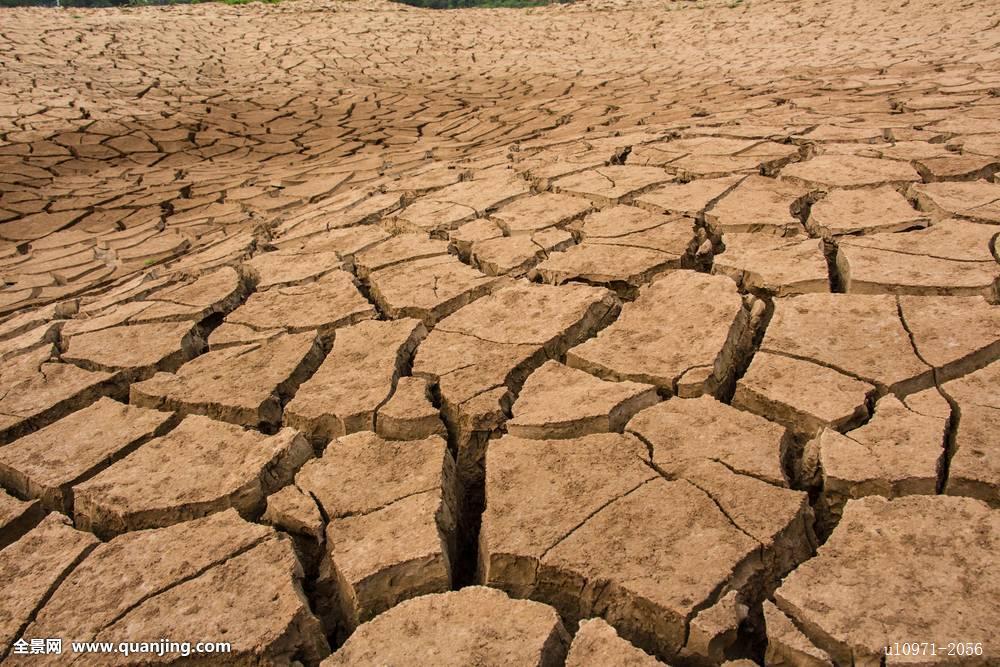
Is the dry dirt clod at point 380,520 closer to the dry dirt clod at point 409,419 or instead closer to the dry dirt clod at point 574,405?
the dry dirt clod at point 409,419

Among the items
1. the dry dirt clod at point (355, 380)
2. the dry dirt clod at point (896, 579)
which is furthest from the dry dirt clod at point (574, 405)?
the dry dirt clod at point (896, 579)

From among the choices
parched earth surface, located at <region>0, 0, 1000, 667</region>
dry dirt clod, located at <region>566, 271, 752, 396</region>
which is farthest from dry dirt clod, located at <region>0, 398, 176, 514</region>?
dry dirt clod, located at <region>566, 271, 752, 396</region>

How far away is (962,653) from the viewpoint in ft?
2.93

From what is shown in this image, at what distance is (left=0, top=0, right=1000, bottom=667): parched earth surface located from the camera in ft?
3.50

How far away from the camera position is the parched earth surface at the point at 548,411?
107cm

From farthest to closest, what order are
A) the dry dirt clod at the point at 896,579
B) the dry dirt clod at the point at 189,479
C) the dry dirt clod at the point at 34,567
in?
the dry dirt clod at the point at 189,479
the dry dirt clod at the point at 34,567
the dry dirt clod at the point at 896,579

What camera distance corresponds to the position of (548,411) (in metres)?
1.49

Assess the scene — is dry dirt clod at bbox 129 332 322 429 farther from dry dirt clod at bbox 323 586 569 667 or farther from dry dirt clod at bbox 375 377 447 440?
dry dirt clod at bbox 323 586 569 667

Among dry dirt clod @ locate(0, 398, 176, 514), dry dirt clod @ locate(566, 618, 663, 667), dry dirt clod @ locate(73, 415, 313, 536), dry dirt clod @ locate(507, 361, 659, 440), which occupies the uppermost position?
dry dirt clod @ locate(507, 361, 659, 440)

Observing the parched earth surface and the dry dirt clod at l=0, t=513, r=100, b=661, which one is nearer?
the parched earth surface

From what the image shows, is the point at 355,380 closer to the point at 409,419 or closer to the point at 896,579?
the point at 409,419

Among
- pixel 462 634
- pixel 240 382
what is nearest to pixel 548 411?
pixel 462 634

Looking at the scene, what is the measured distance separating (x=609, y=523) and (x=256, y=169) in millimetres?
4357

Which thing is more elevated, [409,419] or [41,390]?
[409,419]
